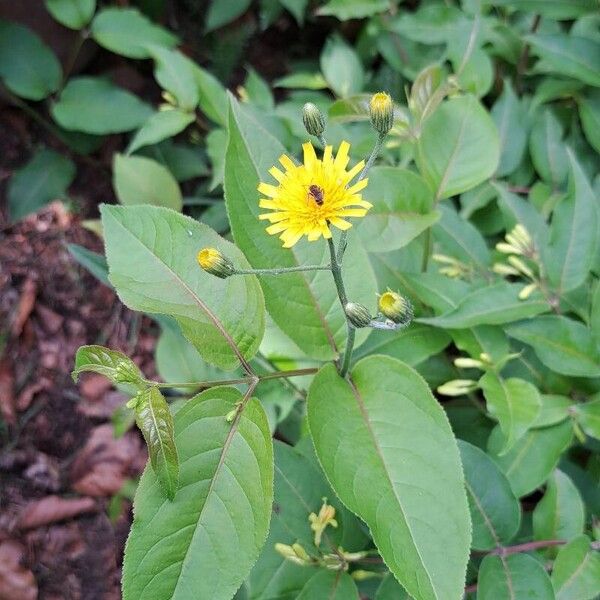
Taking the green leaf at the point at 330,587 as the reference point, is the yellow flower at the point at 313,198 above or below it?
above

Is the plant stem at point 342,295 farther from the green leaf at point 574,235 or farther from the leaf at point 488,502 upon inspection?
the green leaf at point 574,235

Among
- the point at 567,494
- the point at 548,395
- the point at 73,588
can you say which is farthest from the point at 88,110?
the point at 567,494

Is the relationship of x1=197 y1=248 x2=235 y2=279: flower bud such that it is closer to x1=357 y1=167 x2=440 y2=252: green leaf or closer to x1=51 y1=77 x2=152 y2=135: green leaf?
x1=357 y1=167 x2=440 y2=252: green leaf

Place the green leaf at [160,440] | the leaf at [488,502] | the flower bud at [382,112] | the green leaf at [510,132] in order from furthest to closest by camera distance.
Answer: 1. the green leaf at [510,132]
2. the leaf at [488,502]
3. the flower bud at [382,112]
4. the green leaf at [160,440]

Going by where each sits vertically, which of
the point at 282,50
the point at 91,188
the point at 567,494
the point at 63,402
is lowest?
the point at 63,402

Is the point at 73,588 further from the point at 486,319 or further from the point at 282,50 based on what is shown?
the point at 282,50

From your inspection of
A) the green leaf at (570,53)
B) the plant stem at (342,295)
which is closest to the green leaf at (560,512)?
the plant stem at (342,295)
